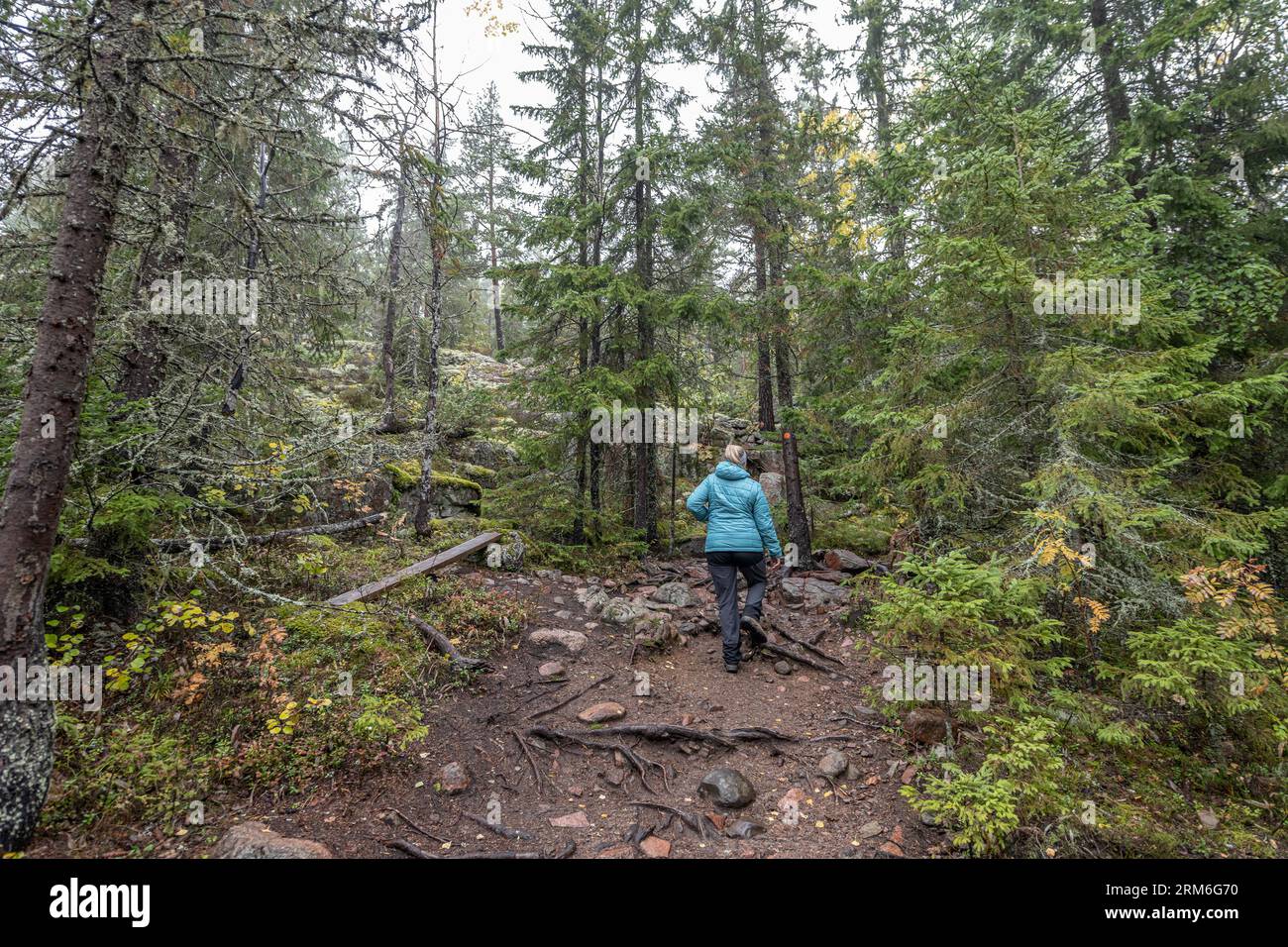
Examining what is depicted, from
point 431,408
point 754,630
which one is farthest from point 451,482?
point 754,630

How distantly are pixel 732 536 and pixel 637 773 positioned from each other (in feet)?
10.1

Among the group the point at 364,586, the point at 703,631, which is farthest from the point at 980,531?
the point at 364,586

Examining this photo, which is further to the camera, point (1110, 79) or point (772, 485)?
point (772, 485)

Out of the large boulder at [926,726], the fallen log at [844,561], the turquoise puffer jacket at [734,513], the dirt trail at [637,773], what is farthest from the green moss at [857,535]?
the large boulder at [926,726]

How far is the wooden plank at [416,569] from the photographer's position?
731 centimetres

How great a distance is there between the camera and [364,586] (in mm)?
7762

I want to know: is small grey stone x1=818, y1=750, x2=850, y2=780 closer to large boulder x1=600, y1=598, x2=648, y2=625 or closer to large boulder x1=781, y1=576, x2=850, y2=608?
large boulder x1=600, y1=598, x2=648, y2=625

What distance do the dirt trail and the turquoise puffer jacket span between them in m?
1.88

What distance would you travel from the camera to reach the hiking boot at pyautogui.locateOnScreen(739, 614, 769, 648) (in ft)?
23.3

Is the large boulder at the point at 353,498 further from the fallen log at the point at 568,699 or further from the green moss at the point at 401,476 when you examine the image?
the fallen log at the point at 568,699

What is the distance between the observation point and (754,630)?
7.14 meters

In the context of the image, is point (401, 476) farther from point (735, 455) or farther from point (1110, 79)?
point (1110, 79)

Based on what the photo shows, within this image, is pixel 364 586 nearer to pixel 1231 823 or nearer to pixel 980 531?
pixel 980 531
